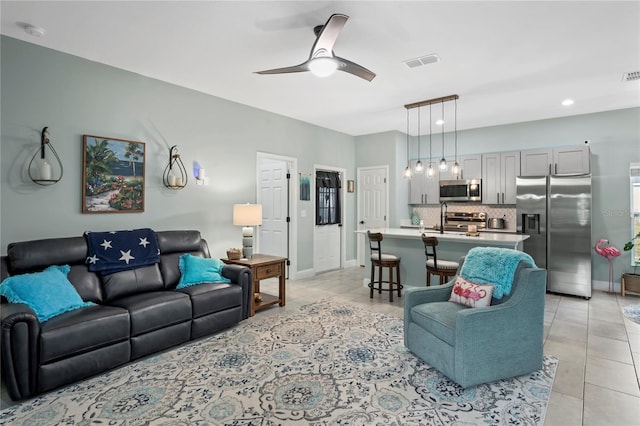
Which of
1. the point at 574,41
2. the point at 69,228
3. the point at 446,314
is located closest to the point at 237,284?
the point at 69,228

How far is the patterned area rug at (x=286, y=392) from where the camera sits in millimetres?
2217

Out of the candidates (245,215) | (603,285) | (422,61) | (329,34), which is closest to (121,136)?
(245,215)

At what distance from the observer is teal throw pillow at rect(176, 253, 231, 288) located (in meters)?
Result: 3.76

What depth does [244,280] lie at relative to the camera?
→ 3.89m

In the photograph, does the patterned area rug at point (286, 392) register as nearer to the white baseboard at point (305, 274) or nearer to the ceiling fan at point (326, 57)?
the ceiling fan at point (326, 57)

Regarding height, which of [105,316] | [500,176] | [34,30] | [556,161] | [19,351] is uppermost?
[34,30]

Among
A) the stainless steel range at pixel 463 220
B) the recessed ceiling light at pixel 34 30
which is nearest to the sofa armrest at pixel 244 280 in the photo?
the recessed ceiling light at pixel 34 30

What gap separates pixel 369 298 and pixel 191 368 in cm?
273

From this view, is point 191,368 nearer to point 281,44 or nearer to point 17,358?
point 17,358

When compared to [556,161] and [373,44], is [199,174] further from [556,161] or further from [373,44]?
[556,161]

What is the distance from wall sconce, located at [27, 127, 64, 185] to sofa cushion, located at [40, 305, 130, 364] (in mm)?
1381

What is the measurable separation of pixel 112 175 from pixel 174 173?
72 cm

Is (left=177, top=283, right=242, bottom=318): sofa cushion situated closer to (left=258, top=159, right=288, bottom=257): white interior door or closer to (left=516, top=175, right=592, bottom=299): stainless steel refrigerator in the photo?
(left=258, top=159, right=288, bottom=257): white interior door

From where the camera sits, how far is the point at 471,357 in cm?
253
